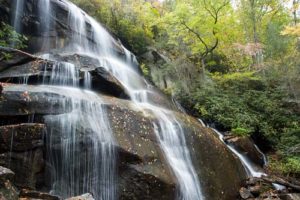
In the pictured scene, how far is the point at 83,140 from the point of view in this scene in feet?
20.3

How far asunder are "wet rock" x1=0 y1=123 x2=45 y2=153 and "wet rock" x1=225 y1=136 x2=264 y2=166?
7060 millimetres

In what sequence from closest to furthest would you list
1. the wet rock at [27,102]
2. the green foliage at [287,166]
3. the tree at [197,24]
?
the wet rock at [27,102] < the green foliage at [287,166] < the tree at [197,24]

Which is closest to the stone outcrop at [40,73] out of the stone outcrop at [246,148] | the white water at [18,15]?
the white water at [18,15]

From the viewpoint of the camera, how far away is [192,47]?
16.2 m

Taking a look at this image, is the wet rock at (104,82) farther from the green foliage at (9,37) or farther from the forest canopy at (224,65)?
the forest canopy at (224,65)

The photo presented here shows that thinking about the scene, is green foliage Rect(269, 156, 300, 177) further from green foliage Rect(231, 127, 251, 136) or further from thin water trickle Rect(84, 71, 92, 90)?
thin water trickle Rect(84, 71, 92, 90)

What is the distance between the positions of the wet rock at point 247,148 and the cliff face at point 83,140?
4.65 feet

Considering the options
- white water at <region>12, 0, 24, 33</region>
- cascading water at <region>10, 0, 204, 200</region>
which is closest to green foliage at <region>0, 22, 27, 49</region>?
white water at <region>12, 0, 24, 33</region>

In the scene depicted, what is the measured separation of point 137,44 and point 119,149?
10.2 meters

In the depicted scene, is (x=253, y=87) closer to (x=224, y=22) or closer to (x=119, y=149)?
(x=224, y=22)

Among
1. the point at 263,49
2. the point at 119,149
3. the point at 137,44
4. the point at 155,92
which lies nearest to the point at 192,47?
the point at 137,44

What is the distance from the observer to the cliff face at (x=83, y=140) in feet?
18.5

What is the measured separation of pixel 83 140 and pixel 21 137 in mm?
1227

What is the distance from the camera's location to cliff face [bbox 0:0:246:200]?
18.5ft
